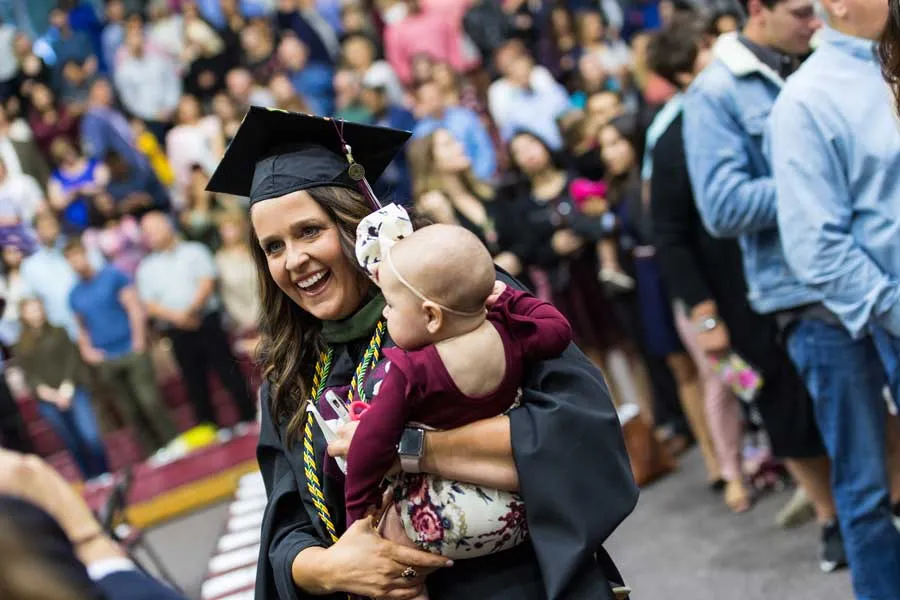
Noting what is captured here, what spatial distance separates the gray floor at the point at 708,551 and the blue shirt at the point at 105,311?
3175 millimetres

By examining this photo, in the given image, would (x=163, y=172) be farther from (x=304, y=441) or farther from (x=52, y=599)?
(x=52, y=599)

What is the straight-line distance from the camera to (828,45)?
3418 mm

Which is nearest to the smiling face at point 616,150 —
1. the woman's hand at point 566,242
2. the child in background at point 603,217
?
the child in background at point 603,217

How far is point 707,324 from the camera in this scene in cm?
485

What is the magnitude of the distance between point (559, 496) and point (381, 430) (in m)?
0.35

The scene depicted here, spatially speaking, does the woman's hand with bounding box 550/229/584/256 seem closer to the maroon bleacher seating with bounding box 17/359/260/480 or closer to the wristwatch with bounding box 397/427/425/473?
the maroon bleacher seating with bounding box 17/359/260/480

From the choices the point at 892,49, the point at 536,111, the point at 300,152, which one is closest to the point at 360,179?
the point at 300,152

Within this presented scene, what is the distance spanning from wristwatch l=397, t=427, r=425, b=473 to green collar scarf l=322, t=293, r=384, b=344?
40 cm

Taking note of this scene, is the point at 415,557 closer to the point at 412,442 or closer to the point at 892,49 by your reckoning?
the point at 412,442

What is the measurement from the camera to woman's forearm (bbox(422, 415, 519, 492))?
7.23 ft

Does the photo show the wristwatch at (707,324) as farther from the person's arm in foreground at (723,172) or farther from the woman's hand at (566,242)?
the woman's hand at (566,242)

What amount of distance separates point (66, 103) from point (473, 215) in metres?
6.86

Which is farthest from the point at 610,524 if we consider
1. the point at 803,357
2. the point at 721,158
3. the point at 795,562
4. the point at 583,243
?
the point at 583,243

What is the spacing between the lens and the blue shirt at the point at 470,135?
388 inches
